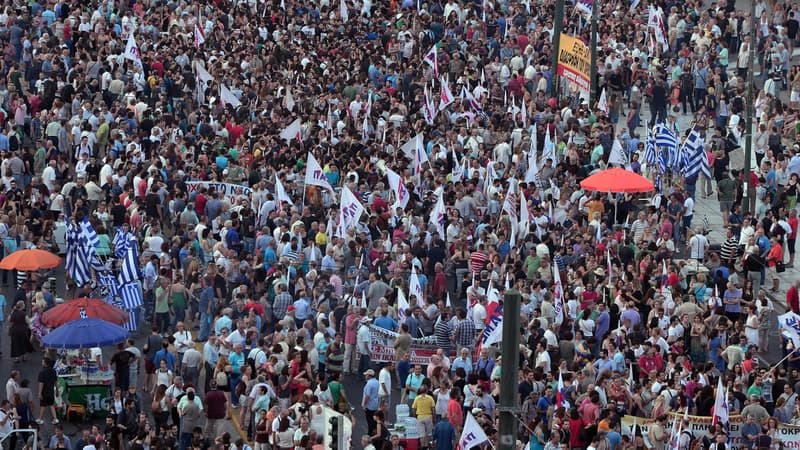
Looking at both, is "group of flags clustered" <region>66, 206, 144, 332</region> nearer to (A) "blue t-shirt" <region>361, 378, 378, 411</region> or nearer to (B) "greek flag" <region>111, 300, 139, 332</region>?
(B) "greek flag" <region>111, 300, 139, 332</region>

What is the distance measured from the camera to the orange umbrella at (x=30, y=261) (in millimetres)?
29891

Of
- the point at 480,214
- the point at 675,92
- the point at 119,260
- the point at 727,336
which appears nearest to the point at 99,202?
the point at 119,260

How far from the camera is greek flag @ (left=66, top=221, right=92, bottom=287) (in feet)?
100

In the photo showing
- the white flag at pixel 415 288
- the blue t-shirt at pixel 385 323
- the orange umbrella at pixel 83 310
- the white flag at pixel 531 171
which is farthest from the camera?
the white flag at pixel 531 171

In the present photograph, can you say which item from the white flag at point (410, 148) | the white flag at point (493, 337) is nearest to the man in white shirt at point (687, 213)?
the white flag at point (410, 148)

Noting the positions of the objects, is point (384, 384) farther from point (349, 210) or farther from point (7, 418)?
point (349, 210)

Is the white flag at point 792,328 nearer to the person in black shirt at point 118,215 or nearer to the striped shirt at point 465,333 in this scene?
the striped shirt at point 465,333

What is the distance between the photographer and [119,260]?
30.6m

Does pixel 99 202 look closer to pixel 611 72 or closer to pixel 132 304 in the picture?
pixel 132 304

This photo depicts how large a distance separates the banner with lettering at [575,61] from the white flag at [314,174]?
9133 mm

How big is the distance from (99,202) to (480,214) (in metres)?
7.10

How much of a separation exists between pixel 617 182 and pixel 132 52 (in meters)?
12.7

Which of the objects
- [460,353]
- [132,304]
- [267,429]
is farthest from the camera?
[132,304]

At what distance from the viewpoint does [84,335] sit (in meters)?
26.6
